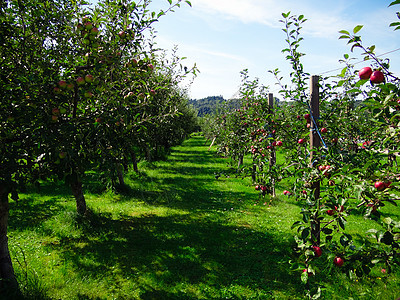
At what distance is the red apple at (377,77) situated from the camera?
1.91 metres

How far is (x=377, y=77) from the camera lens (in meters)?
1.91

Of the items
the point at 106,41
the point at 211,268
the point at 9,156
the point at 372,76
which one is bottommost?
the point at 211,268

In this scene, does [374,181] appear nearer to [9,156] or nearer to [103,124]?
[103,124]

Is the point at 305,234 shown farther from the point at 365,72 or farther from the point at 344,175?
the point at 365,72

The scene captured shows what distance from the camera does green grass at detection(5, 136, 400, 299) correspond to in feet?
14.5

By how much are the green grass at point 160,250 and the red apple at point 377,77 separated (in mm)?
2226

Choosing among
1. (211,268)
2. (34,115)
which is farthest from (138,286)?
(34,115)

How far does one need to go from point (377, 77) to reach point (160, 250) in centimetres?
547

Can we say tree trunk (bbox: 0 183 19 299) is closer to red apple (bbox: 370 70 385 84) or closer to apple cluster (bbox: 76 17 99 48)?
apple cluster (bbox: 76 17 99 48)

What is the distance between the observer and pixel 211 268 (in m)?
5.18

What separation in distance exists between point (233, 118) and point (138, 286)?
1010cm

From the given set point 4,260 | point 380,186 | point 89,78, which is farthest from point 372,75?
point 4,260

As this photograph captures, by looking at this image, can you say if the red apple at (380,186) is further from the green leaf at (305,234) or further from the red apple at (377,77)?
the red apple at (377,77)

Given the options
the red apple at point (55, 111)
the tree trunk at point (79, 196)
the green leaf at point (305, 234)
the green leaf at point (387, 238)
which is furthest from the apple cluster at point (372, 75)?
the tree trunk at point (79, 196)
